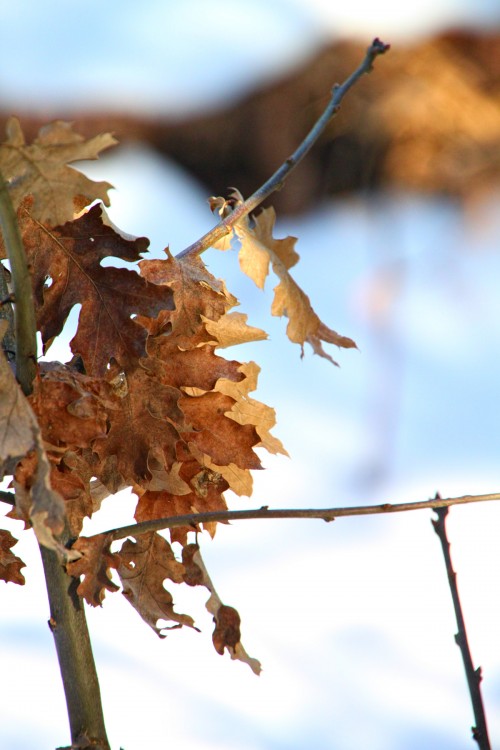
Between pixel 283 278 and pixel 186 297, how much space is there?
0.30 feet

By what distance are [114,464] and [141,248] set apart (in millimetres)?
110

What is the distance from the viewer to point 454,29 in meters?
2.98

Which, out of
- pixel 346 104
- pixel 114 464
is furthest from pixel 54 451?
pixel 346 104

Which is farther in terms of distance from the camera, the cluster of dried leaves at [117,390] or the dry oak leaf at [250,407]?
the dry oak leaf at [250,407]

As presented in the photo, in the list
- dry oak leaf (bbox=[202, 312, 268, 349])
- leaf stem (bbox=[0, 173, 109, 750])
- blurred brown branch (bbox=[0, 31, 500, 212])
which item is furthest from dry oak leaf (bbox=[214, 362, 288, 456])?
blurred brown branch (bbox=[0, 31, 500, 212])

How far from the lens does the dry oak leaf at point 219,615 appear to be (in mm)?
361

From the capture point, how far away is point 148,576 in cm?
39

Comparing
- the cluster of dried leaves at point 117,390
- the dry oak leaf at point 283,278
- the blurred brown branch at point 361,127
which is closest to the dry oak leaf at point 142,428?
the cluster of dried leaves at point 117,390

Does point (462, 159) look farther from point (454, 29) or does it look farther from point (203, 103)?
point (203, 103)

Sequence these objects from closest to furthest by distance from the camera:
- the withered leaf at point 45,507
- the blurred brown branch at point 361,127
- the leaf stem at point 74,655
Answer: the withered leaf at point 45,507, the leaf stem at point 74,655, the blurred brown branch at point 361,127

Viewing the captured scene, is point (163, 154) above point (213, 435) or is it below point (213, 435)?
above

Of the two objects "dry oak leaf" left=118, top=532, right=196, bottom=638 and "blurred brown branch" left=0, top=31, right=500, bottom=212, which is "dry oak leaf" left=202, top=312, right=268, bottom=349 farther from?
"blurred brown branch" left=0, top=31, right=500, bottom=212

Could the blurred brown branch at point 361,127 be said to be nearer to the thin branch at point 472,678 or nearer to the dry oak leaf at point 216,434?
the dry oak leaf at point 216,434

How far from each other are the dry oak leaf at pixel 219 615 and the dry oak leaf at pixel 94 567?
0.04m
